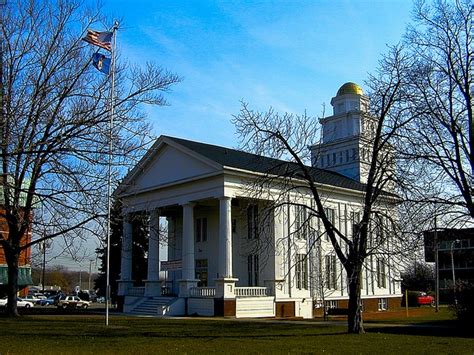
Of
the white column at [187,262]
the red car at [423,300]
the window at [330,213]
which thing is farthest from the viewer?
the red car at [423,300]

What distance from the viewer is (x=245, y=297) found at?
36.8 meters

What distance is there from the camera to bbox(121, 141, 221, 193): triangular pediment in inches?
1527

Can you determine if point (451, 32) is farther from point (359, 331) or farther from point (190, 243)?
point (190, 243)

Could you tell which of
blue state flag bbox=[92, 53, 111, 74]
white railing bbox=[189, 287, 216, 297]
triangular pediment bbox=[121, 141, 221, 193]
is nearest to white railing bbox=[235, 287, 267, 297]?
white railing bbox=[189, 287, 216, 297]

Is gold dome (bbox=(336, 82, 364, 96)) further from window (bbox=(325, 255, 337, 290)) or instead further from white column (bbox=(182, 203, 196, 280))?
white column (bbox=(182, 203, 196, 280))

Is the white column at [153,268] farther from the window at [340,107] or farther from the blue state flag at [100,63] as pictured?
the window at [340,107]

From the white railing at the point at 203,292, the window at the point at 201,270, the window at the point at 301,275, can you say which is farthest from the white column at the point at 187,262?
the window at the point at 301,275

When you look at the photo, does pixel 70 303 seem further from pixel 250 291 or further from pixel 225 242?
pixel 225 242

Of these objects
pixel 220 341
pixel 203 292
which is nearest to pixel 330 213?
pixel 203 292

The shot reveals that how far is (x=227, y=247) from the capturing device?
1442 inches

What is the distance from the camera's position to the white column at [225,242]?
120ft

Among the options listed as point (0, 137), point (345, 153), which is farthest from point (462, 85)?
point (345, 153)

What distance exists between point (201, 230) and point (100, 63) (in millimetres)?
27702

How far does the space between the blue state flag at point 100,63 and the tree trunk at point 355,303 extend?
38.6ft
